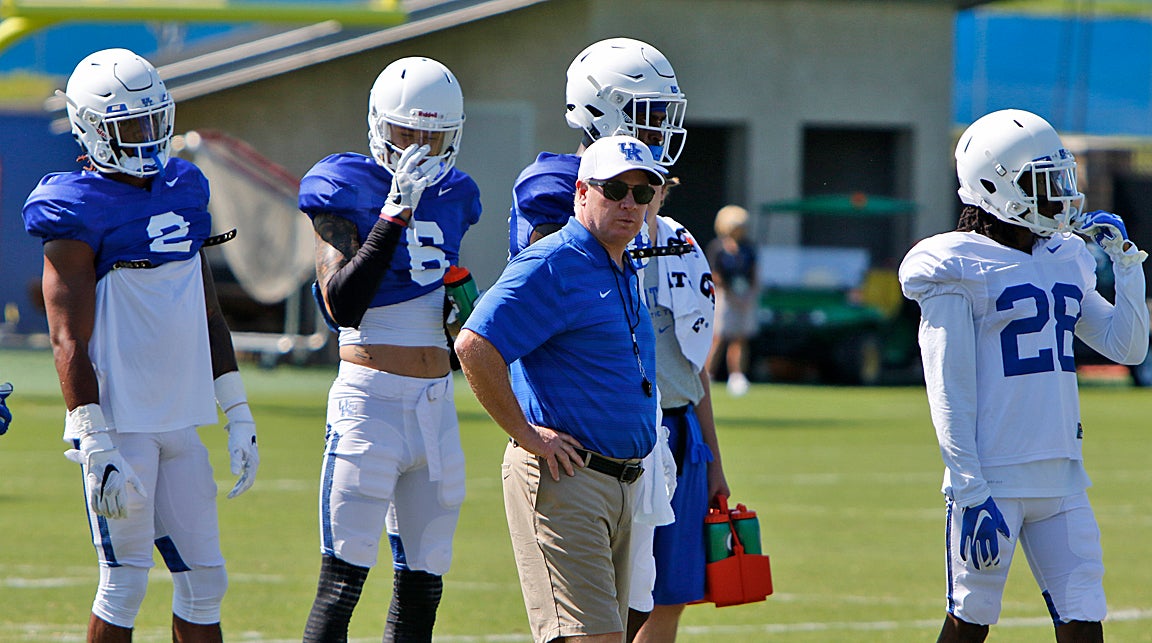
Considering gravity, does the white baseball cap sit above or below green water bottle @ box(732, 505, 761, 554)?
above

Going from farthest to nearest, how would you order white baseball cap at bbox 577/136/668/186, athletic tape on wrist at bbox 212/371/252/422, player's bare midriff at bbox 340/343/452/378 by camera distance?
athletic tape on wrist at bbox 212/371/252/422
player's bare midriff at bbox 340/343/452/378
white baseball cap at bbox 577/136/668/186

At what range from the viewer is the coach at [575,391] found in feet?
14.5

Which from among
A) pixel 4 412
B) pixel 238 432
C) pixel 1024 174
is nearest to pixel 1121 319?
pixel 1024 174

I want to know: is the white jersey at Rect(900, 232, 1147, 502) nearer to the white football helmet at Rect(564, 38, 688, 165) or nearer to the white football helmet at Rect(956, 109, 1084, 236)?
the white football helmet at Rect(956, 109, 1084, 236)

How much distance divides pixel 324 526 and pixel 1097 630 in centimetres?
239

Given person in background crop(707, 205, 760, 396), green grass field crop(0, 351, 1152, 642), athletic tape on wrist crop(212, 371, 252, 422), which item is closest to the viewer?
athletic tape on wrist crop(212, 371, 252, 422)

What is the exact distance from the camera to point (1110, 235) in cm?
512

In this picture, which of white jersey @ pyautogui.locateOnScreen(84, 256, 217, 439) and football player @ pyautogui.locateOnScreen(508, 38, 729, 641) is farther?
white jersey @ pyautogui.locateOnScreen(84, 256, 217, 439)

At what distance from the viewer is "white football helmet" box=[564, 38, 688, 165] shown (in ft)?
16.5

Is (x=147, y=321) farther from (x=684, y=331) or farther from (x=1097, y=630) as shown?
(x=1097, y=630)

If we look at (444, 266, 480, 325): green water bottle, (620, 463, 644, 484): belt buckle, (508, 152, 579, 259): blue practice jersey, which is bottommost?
(620, 463, 644, 484): belt buckle

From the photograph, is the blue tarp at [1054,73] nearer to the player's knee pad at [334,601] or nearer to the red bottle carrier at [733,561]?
the red bottle carrier at [733,561]

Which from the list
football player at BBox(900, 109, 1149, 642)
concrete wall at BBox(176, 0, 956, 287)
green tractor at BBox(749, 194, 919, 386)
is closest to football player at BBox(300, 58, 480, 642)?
football player at BBox(900, 109, 1149, 642)

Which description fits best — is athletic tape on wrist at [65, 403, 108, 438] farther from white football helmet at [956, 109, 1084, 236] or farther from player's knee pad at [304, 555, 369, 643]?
white football helmet at [956, 109, 1084, 236]
